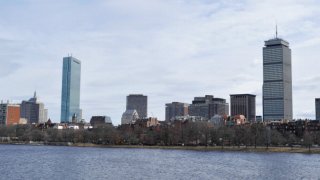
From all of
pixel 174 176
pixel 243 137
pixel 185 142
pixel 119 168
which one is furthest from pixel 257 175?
pixel 185 142

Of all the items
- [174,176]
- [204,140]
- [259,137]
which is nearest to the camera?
[174,176]

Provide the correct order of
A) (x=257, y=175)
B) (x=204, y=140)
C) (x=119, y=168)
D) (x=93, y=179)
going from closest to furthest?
(x=93, y=179) < (x=257, y=175) < (x=119, y=168) < (x=204, y=140)

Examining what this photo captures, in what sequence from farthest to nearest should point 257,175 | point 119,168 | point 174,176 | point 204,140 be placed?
point 204,140 < point 119,168 < point 257,175 < point 174,176

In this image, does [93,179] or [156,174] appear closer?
[93,179]

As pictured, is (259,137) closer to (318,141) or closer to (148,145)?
(318,141)

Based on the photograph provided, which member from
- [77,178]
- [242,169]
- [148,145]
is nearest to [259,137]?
[148,145]

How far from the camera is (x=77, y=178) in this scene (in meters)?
61.6

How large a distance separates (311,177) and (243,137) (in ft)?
352

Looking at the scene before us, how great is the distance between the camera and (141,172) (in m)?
70.1

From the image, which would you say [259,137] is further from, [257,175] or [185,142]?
[257,175]

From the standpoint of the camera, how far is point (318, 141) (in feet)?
604

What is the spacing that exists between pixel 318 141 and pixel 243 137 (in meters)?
30.8

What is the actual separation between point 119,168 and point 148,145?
11690 cm

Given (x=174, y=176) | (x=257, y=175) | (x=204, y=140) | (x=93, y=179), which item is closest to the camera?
(x=93, y=179)
